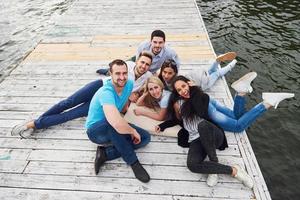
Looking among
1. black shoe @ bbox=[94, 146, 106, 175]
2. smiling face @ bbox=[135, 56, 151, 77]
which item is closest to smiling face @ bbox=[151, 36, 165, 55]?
smiling face @ bbox=[135, 56, 151, 77]

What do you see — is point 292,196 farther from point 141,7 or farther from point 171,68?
point 141,7

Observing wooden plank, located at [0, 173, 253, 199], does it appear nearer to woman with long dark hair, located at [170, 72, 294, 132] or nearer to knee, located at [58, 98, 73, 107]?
woman with long dark hair, located at [170, 72, 294, 132]

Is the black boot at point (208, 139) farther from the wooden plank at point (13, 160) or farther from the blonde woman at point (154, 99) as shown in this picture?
the wooden plank at point (13, 160)

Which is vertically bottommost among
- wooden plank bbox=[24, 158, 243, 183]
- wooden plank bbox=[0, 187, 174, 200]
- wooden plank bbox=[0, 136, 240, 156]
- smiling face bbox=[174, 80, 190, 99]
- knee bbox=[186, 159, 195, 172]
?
wooden plank bbox=[0, 136, 240, 156]

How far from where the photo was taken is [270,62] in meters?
10.3

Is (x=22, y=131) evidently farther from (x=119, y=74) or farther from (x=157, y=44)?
(x=157, y=44)

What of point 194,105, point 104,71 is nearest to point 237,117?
point 194,105

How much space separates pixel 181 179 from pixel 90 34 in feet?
22.6

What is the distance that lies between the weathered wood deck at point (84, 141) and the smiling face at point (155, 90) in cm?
77

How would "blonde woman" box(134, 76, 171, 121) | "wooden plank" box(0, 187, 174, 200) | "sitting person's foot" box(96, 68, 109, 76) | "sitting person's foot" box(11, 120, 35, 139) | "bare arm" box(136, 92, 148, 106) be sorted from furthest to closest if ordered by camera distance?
"sitting person's foot" box(96, 68, 109, 76) < "bare arm" box(136, 92, 148, 106) < "sitting person's foot" box(11, 120, 35, 139) < "blonde woman" box(134, 76, 171, 121) < "wooden plank" box(0, 187, 174, 200)

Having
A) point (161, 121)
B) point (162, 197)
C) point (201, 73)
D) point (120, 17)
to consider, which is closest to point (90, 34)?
point (120, 17)

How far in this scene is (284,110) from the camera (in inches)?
326

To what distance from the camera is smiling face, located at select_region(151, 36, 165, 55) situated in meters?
6.77

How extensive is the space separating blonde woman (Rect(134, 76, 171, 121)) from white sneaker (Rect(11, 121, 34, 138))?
2.01m
